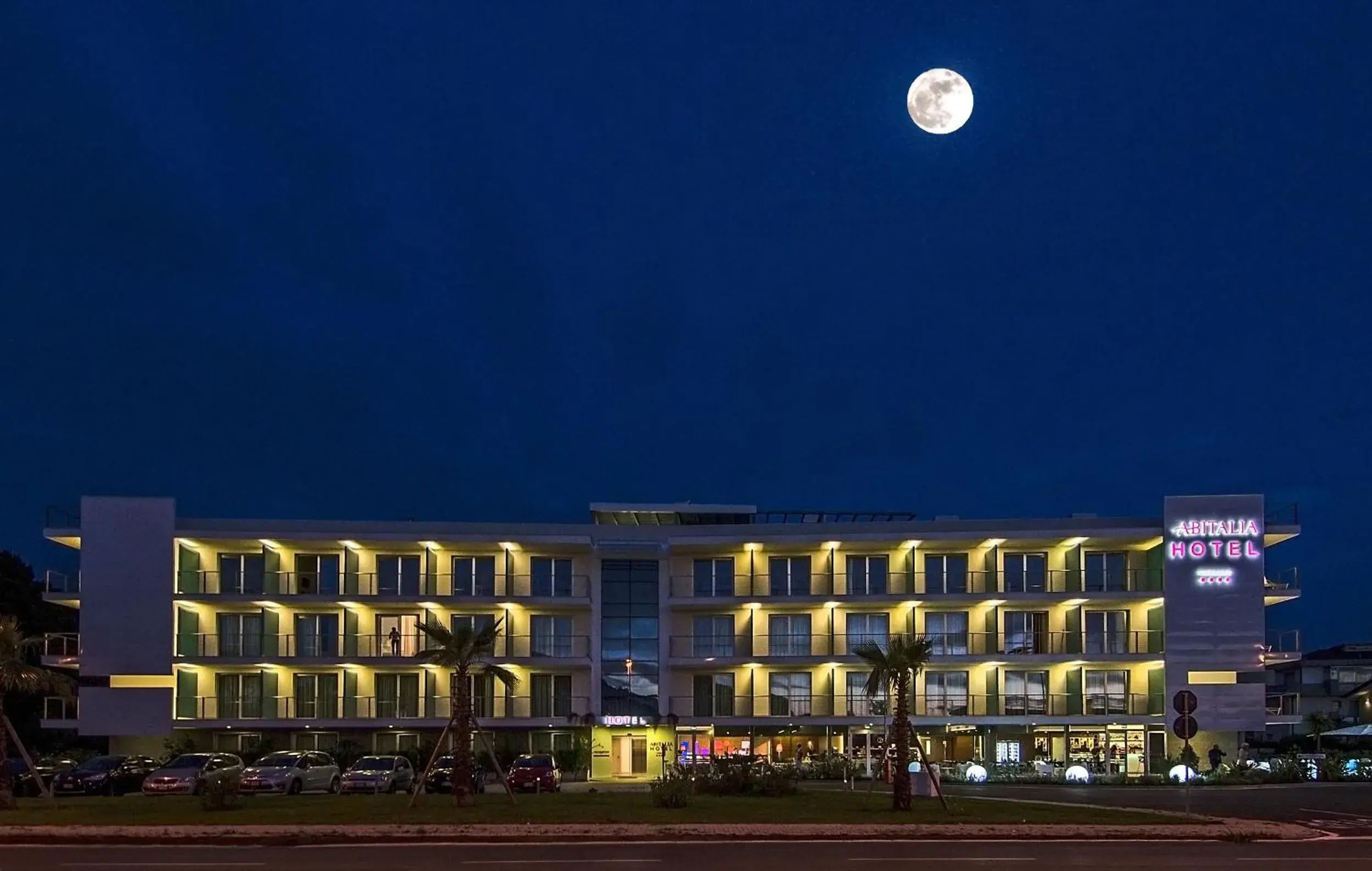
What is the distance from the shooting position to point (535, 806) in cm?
3300

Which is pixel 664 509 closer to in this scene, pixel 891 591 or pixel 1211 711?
pixel 891 591

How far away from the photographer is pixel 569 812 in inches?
1214

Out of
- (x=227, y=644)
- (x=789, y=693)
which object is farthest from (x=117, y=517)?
(x=789, y=693)

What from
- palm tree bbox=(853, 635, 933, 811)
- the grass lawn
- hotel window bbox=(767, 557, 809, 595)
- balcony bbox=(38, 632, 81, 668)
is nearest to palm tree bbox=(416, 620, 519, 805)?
the grass lawn

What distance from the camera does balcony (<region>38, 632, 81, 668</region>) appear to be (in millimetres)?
57094

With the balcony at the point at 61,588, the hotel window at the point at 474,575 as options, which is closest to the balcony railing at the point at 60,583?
the balcony at the point at 61,588

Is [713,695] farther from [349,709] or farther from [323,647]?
[323,647]

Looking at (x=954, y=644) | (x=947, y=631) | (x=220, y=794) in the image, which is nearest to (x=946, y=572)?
(x=947, y=631)

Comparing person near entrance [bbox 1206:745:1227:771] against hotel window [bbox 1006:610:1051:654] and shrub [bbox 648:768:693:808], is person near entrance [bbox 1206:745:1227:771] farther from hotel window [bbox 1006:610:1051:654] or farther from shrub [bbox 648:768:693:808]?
shrub [bbox 648:768:693:808]

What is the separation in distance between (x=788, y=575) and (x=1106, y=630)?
14.2 m

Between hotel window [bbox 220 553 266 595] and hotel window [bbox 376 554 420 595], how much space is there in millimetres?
5103

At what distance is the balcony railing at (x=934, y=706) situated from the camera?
58406mm

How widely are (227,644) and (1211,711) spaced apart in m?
42.2

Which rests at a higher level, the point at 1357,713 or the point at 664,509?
the point at 664,509
